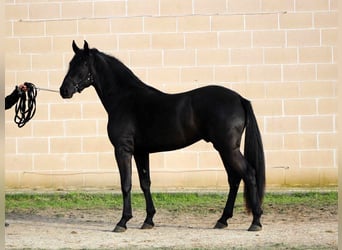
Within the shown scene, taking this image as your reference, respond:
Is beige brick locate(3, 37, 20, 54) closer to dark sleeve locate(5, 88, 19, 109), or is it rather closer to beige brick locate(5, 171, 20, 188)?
beige brick locate(5, 171, 20, 188)

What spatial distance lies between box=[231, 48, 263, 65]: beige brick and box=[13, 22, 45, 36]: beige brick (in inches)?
103

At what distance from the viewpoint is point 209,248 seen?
5457mm

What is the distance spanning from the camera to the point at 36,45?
9.20 meters

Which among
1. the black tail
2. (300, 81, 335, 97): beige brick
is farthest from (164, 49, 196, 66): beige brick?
the black tail

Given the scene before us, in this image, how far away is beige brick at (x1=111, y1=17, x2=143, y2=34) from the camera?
9.11 m

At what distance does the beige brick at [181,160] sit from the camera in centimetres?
896

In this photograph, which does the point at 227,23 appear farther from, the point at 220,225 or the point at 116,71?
the point at 220,225

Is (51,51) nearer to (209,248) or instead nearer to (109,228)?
(109,228)

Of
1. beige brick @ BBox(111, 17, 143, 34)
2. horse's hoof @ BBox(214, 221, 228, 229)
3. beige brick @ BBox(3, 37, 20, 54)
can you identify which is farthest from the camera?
beige brick @ BBox(3, 37, 20, 54)

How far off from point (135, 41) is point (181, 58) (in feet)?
2.19

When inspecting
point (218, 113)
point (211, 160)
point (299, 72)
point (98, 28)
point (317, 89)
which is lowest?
point (211, 160)

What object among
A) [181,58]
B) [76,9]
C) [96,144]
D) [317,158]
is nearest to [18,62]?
[76,9]

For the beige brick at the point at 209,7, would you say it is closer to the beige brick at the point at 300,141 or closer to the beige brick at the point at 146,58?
the beige brick at the point at 146,58

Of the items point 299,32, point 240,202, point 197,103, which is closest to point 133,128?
point 197,103
